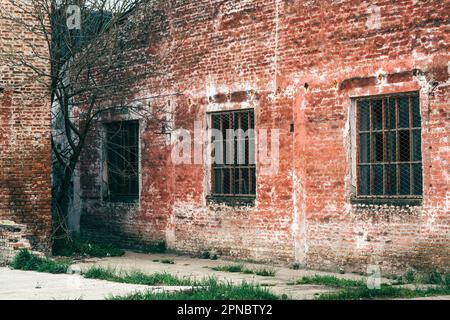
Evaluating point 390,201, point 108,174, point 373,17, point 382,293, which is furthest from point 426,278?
point 108,174

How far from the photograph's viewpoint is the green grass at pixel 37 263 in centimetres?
1456

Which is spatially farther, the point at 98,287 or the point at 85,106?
the point at 85,106

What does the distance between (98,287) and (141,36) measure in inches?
340

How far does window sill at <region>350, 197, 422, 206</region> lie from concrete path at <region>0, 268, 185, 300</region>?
4.16 meters

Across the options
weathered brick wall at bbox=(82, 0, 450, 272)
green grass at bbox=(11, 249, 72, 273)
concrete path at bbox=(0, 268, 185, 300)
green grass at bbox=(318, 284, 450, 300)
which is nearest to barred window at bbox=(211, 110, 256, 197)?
weathered brick wall at bbox=(82, 0, 450, 272)

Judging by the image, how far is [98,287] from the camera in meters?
12.1

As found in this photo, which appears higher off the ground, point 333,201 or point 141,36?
point 141,36

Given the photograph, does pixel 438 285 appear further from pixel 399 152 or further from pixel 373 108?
pixel 373 108

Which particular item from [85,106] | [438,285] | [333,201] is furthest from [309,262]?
[85,106]

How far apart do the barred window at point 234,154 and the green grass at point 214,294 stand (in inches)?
218

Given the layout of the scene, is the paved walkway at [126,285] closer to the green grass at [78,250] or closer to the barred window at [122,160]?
the green grass at [78,250]

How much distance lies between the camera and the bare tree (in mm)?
16562

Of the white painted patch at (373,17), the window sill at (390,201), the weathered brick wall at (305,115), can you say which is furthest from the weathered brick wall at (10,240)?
the white painted patch at (373,17)
